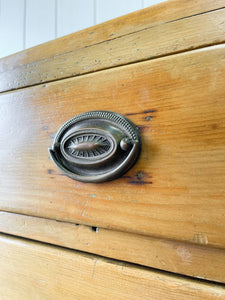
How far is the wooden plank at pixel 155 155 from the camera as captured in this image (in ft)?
0.83

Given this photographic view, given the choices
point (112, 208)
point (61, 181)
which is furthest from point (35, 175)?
point (112, 208)

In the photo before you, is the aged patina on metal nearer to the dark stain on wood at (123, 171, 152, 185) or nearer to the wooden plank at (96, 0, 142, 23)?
the dark stain on wood at (123, 171, 152, 185)

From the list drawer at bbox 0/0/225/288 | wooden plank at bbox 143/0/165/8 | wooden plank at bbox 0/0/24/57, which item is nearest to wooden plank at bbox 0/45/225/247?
drawer at bbox 0/0/225/288

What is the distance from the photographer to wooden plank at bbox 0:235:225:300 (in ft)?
0.87

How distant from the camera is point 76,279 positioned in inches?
12.7

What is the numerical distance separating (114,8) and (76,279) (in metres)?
0.68

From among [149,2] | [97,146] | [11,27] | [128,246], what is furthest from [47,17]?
[128,246]

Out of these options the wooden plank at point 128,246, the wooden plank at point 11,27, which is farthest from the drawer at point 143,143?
the wooden plank at point 11,27

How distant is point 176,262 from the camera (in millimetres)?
267

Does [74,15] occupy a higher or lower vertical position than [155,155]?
higher

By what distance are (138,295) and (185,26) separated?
38 cm

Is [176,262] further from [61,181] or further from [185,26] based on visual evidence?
[185,26]

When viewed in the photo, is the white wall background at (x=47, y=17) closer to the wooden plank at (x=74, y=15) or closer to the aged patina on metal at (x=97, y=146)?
the wooden plank at (x=74, y=15)

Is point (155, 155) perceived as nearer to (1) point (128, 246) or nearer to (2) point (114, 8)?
(1) point (128, 246)
